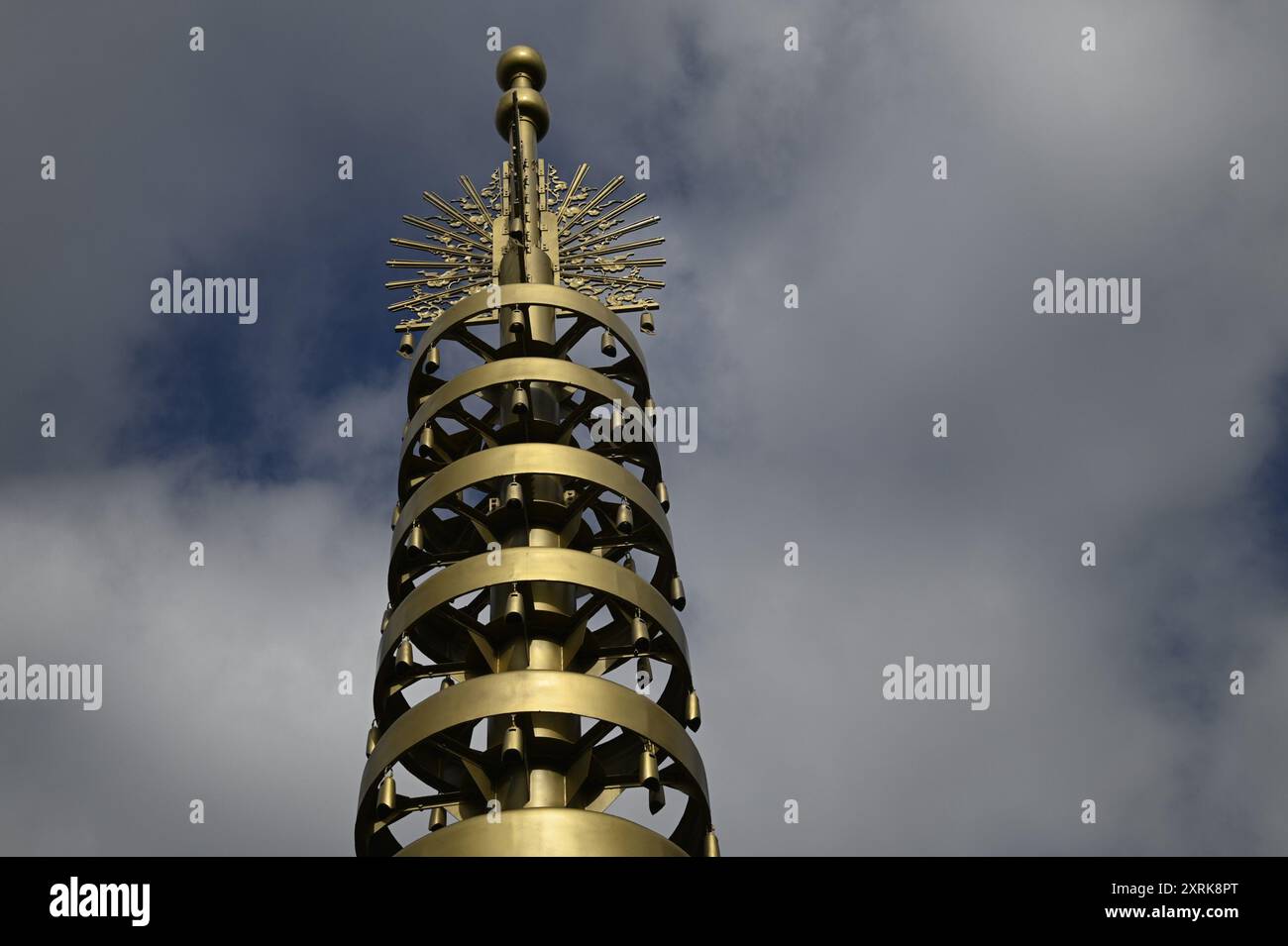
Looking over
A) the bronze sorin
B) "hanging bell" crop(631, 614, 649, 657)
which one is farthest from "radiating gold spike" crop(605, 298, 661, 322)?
"hanging bell" crop(631, 614, 649, 657)

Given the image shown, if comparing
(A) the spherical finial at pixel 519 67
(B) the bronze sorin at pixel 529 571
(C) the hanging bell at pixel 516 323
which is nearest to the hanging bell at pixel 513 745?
(B) the bronze sorin at pixel 529 571

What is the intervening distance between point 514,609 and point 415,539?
384cm

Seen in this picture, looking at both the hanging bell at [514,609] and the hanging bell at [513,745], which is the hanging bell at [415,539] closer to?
the hanging bell at [514,609]

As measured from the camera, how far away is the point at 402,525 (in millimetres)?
40594

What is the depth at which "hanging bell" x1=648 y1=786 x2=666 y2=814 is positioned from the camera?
34594mm

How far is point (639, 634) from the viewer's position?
121 feet

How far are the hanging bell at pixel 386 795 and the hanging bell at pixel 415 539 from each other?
5.64 m

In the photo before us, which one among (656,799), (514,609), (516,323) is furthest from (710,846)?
(516,323)

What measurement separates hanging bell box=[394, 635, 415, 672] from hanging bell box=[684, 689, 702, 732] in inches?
210

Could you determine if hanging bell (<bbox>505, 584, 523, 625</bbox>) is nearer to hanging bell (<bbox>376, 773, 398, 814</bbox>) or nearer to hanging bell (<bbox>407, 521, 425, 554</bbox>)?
hanging bell (<bbox>407, 521, 425, 554</bbox>)

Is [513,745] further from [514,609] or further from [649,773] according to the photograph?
[514,609]

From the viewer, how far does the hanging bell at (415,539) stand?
3947 cm

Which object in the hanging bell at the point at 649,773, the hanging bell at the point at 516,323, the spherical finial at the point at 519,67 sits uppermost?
the spherical finial at the point at 519,67
